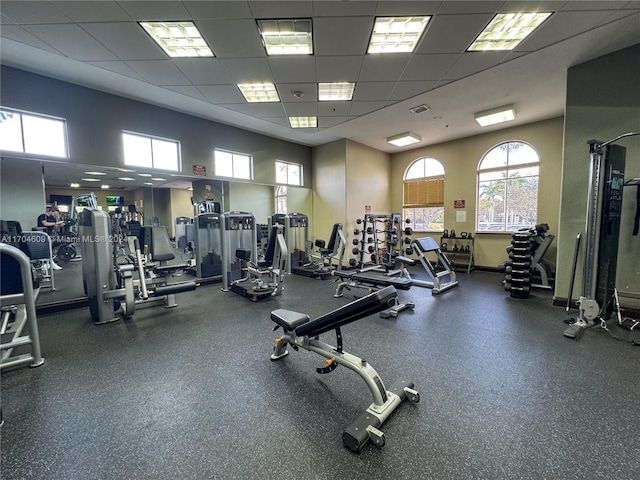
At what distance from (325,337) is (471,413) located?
4.79 ft

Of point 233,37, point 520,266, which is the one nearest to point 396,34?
point 233,37

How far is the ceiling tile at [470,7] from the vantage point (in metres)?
2.34

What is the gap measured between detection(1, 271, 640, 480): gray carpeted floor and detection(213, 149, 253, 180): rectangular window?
11.9 ft

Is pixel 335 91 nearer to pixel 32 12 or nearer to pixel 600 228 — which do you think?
pixel 32 12

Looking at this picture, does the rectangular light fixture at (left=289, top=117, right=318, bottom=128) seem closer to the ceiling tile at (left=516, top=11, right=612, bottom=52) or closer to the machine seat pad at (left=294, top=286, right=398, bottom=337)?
the ceiling tile at (left=516, top=11, right=612, bottom=52)

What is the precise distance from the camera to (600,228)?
2.85 m

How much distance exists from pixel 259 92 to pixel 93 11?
2085 millimetres

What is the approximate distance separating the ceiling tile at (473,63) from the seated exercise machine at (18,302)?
496 cm

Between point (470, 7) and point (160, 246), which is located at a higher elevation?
point (470, 7)

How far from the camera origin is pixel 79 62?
326cm

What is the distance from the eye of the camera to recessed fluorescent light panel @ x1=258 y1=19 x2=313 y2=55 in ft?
8.56

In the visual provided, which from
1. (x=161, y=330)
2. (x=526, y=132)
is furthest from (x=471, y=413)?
(x=526, y=132)

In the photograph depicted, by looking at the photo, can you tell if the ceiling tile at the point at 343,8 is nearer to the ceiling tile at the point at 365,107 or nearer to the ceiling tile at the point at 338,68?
the ceiling tile at the point at 338,68

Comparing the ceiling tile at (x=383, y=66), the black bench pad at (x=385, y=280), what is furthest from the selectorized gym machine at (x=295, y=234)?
the ceiling tile at (x=383, y=66)
